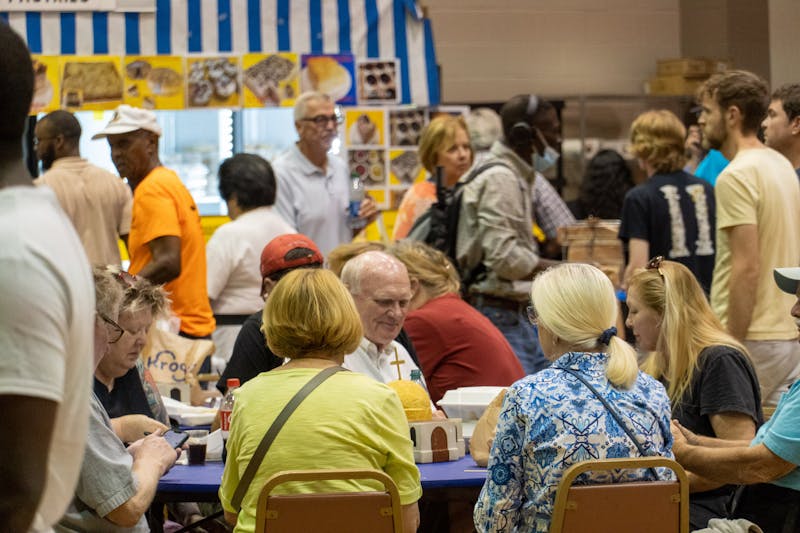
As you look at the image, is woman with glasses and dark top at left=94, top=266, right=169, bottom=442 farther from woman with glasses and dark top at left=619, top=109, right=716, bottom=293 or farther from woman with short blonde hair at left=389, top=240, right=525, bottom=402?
woman with glasses and dark top at left=619, top=109, right=716, bottom=293

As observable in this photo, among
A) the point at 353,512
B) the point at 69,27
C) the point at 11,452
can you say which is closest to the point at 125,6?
the point at 69,27

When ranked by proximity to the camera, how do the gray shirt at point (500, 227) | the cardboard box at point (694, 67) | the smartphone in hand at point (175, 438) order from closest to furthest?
the smartphone in hand at point (175, 438)
the gray shirt at point (500, 227)
the cardboard box at point (694, 67)

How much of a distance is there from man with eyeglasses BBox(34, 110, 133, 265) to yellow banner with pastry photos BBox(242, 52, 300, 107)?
2060 mm

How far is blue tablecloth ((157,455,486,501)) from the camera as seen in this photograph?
10.1 ft

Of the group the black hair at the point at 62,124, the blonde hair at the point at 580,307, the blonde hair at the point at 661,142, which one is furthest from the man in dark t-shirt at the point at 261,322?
the blonde hair at the point at 661,142

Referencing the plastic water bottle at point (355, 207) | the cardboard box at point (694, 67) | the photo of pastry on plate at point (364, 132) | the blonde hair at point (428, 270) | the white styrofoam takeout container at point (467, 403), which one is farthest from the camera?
the cardboard box at point (694, 67)

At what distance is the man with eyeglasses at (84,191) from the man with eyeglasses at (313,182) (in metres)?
0.87

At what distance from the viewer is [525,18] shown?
9.92 m

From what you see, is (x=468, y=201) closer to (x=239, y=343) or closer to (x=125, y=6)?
(x=239, y=343)

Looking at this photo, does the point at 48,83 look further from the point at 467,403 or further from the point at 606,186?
the point at 467,403

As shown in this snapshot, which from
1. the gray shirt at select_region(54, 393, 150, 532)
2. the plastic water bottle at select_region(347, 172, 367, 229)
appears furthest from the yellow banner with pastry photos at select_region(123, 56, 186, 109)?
the gray shirt at select_region(54, 393, 150, 532)

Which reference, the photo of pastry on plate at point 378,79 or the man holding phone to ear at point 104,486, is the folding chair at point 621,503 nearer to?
the man holding phone to ear at point 104,486

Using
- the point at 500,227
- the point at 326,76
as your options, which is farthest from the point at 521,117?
the point at 326,76

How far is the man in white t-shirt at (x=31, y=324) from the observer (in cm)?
124
